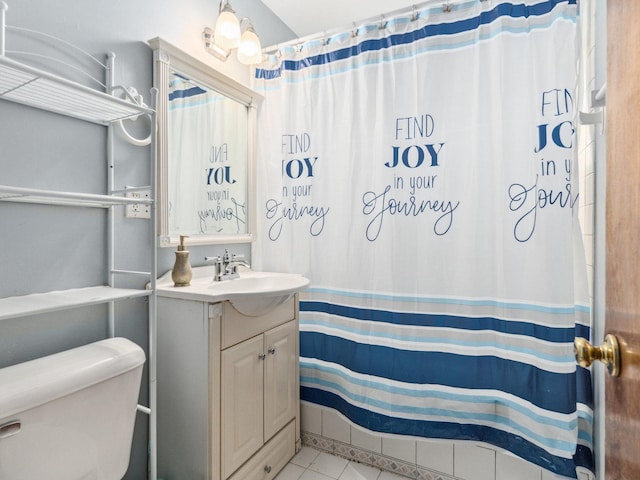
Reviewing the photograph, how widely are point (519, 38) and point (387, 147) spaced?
25.3 inches

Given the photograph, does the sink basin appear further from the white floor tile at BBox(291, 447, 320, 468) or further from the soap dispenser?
the white floor tile at BBox(291, 447, 320, 468)

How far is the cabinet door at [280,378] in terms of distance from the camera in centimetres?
153

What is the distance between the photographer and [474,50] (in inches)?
56.4

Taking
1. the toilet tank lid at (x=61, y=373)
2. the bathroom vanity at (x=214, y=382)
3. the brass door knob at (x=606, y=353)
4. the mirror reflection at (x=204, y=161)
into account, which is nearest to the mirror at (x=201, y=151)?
the mirror reflection at (x=204, y=161)

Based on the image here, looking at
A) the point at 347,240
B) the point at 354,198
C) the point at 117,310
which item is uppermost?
the point at 354,198

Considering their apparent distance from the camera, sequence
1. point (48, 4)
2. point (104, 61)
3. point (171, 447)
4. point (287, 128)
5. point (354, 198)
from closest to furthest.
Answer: point (48, 4) → point (104, 61) → point (171, 447) → point (354, 198) → point (287, 128)

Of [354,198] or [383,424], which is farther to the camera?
[354,198]

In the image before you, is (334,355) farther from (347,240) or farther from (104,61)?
(104,61)

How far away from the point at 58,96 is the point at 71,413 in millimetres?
882

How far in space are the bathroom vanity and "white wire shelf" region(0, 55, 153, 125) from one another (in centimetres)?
65

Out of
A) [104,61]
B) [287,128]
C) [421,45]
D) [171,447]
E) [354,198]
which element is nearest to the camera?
[104,61]

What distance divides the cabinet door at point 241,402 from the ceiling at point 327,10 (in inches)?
68.1

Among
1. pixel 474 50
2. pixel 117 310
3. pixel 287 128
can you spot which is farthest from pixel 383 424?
pixel 474 50

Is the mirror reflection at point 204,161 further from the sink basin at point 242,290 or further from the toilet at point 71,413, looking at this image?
the toilet at point 71,413
